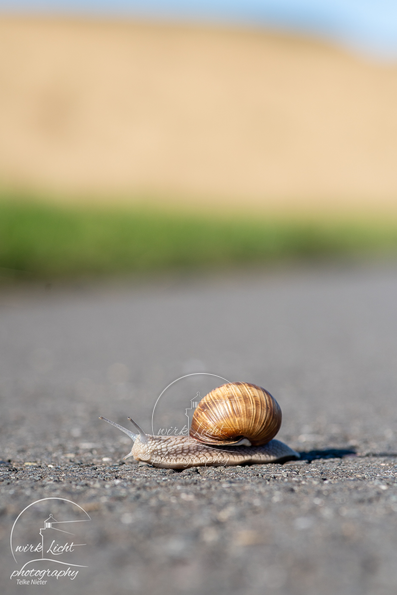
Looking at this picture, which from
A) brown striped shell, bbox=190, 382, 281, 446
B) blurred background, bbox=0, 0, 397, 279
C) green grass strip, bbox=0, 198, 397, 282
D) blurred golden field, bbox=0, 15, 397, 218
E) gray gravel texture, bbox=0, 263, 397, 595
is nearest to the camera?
gray gravel texture, bbox=0, 263, 397, 595

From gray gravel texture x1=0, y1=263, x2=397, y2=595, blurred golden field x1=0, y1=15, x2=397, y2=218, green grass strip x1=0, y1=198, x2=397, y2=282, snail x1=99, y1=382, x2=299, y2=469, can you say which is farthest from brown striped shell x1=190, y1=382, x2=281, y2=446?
blurred golden field x1=0, y1=15, x2=397, y2=218

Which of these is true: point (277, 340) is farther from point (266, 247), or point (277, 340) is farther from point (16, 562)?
point (266, 247)

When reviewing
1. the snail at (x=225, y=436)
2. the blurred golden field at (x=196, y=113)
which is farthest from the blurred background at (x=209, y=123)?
the snail at (x=225, y=436)

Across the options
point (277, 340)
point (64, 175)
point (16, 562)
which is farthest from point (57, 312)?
point (64, 175)

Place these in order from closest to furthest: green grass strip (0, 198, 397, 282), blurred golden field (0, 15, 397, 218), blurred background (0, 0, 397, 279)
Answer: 1. green grass strip (0, 198, 397, 282)
2. blurred background (0, 0, 397, 279)
3. blurred golden field (0, 15, 397, 218)

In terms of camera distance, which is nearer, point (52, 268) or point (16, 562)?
point (16, 562)

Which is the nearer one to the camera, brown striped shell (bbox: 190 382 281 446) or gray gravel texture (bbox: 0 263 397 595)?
gray gravel texture (bbox: 0 263 397 595)

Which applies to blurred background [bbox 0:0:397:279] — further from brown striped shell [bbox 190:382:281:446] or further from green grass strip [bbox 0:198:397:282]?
brown striped shell [bbox 190:382:281:446]
